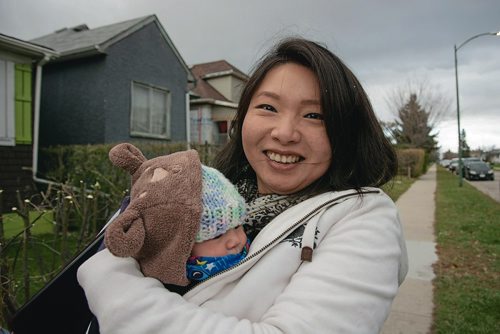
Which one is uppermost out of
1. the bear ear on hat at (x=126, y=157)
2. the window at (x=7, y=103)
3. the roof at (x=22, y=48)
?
the roof at (x=22, y=48)

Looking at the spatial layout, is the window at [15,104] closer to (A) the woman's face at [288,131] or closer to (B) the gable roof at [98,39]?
(B) the gable roof at [98,39]

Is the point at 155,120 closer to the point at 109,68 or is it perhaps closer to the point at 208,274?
the point at 109,68

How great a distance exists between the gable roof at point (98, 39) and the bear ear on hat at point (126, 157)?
8.98 meters

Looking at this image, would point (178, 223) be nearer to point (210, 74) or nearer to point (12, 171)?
point (12, 171)

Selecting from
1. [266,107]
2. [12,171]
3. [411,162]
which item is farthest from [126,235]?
[411,162]

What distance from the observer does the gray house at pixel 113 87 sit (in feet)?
32.8

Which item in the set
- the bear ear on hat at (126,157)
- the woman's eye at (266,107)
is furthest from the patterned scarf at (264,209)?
the bear ear on hat at (126,157)

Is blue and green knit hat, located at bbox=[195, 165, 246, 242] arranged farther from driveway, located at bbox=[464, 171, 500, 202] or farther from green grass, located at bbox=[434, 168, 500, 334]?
driveway, located at bbox=[464, 171, 500, 202]

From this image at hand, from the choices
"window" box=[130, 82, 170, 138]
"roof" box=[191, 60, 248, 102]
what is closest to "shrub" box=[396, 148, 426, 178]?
"roof" box=[191, 60, 248, 102]

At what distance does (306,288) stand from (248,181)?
0.87 metres

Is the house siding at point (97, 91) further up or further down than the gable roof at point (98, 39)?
further down

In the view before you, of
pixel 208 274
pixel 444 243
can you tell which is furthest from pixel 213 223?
pixel 444 243

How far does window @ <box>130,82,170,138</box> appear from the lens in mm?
10805

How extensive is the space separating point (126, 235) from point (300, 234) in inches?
20.3
